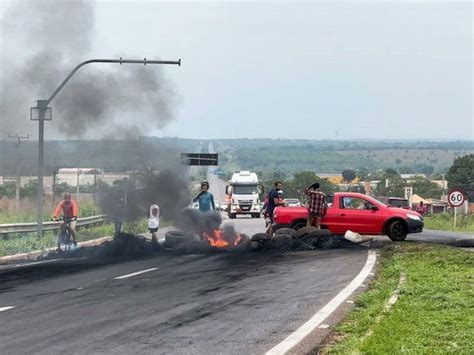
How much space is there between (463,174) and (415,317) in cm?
6667

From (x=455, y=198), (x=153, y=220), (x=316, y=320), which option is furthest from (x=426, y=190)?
(x=316, y=320)

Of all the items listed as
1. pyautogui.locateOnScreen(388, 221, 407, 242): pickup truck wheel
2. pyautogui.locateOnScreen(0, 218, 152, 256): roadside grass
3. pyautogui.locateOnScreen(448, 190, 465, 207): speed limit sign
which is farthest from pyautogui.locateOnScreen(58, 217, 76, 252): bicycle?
pyautogui.locateOnScreen(448, 190, 465, 207): speed limit sign

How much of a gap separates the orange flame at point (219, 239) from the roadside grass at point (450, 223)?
71.7 ft

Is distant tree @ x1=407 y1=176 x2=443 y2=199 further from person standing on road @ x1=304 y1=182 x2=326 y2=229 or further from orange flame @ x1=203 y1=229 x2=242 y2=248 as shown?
orange flame @ x1=203 y1=229 x2=242 y2=248

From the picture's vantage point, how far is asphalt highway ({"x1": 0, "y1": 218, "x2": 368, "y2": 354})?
27.6 ft

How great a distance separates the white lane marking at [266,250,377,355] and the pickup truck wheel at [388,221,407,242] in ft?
36.8

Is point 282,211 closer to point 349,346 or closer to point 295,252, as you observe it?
point 295,252

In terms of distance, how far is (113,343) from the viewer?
830 cm

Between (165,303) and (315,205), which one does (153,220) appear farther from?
(165,303)

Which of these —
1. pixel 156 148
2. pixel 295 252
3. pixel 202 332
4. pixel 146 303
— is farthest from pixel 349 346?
pixel 156 148

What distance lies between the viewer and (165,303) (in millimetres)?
11156

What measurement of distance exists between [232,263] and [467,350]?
397 inches

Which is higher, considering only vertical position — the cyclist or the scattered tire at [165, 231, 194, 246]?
the cyclist

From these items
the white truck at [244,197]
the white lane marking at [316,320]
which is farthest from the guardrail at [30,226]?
the white truck at [244,197]
